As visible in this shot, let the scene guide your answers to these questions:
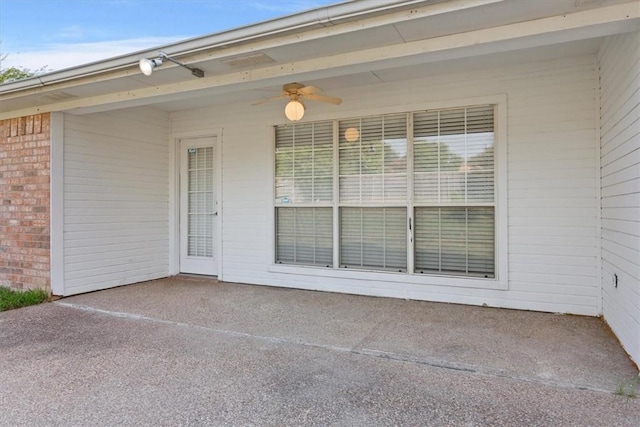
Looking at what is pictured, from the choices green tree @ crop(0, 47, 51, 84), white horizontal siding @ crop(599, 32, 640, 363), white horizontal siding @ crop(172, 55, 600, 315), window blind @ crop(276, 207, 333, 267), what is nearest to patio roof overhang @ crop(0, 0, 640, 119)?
white horizontal siding @ crop(172, 55, 600, 315)

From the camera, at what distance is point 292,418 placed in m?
2.12

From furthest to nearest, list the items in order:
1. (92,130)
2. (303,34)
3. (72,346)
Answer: (92,130)
(72,346)
(303,34)

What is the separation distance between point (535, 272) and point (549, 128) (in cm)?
149

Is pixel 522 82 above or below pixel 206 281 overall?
above

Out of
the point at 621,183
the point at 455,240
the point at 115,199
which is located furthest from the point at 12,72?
the point at 621,183

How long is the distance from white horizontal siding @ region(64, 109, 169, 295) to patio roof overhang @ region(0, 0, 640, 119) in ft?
2.35

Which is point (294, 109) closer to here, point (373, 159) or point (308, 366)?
point (373, 159)

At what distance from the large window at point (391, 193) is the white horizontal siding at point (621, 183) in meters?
1.03

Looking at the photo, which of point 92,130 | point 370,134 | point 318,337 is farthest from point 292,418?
point 92,130

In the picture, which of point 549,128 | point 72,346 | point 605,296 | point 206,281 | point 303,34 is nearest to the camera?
point 303,34

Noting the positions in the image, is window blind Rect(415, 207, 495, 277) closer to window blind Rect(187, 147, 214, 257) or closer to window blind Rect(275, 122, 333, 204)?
window blind Rect(275, 122, 333, 204)

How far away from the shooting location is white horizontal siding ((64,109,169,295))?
16.1 ft

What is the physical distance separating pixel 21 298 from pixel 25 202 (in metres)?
1.17

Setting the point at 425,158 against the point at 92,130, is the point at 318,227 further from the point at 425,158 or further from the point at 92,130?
the point at 92,130
